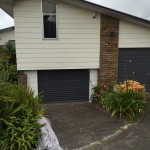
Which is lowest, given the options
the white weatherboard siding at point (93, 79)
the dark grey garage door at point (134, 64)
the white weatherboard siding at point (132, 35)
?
the white weatherboard siding at point (93, 79)

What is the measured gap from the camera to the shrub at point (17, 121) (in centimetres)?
442

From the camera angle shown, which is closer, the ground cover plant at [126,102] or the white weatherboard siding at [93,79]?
the ground cover plant at [126,102]

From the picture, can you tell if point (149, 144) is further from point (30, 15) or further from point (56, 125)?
point (30, 15)

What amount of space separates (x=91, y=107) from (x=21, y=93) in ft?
14.9

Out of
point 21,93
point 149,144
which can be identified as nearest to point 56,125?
point 21,93

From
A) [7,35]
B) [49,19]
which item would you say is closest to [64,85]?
[49,19]

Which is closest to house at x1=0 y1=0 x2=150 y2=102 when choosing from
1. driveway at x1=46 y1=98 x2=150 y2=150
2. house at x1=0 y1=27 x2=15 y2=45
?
driveway at x1=46 y1=98 x2=150 y2=150

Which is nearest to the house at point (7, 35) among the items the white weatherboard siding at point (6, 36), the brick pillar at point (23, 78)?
the white weatherboard siding at point (6, 36)

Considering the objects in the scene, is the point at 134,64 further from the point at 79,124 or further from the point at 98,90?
the point at 79,124

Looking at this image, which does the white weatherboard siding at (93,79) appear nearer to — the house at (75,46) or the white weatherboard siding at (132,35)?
the house at (75,46)

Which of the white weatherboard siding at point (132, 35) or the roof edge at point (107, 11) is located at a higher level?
the roof edge at point (107, 11)

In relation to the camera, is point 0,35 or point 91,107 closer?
point 91,107

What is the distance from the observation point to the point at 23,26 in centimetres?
878

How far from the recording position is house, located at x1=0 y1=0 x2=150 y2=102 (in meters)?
8.84
